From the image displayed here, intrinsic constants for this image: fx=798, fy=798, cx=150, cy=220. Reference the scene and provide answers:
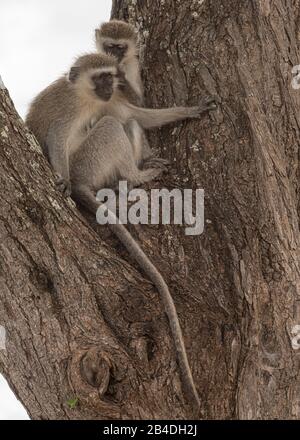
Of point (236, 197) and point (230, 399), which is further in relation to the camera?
point (236, 197)

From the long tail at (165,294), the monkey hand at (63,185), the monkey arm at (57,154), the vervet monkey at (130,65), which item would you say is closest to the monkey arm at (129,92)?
the vervet monkey at (130,65)

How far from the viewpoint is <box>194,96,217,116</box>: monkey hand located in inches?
214

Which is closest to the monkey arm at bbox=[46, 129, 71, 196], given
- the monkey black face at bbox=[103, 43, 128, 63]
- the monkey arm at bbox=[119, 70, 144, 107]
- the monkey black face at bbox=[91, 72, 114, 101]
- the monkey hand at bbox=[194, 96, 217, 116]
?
the monkey black face at bbox=[91, 72, 114, 101]

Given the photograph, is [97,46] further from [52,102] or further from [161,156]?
[161,156]

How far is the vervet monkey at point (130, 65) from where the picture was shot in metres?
6.02

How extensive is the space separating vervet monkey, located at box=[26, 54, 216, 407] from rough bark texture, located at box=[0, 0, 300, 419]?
1.34 feet

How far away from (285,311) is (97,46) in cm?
368

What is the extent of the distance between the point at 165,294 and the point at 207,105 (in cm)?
148

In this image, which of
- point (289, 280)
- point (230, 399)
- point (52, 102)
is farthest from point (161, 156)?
point (230, 399)

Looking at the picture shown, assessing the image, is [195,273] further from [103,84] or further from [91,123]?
[103,84]

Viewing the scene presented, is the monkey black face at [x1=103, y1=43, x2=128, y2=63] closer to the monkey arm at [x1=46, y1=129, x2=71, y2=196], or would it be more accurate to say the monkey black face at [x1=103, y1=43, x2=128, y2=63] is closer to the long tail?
the monkey arm at [x1=46, y1=129, x2=71, y2=196]

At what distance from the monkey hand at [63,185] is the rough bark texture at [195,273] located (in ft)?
0.92

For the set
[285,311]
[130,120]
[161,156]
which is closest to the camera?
[285,311]

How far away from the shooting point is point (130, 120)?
20.1 feet
